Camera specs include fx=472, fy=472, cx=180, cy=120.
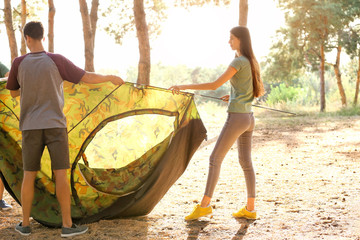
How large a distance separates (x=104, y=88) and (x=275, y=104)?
2030 centimetres

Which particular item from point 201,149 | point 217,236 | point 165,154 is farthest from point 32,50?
point 201,149

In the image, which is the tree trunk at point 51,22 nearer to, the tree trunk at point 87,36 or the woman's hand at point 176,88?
the tree trunk at point 87,36

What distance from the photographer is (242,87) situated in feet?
15.0

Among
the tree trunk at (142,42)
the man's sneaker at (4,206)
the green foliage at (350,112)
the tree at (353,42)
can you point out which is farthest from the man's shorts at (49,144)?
the tree at (353,42)

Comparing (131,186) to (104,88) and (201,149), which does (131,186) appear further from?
(201,149)

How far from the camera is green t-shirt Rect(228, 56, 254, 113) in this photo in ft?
14.9

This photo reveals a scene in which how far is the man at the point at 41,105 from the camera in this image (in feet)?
13.2

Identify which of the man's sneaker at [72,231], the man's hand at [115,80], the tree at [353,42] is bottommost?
the man's sneaker at [72,231]

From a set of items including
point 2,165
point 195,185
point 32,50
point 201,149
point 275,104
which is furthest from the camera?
point 275,104

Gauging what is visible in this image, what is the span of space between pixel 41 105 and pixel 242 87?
1.88 metres

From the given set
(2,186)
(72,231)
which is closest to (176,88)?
(72,231)

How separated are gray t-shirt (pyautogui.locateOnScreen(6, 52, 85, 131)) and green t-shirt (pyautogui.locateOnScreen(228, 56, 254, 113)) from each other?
1617mm

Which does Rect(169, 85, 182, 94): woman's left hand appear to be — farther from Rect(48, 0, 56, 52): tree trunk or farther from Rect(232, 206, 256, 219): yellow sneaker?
Rect(48, 0, 56, 52): tree trunk

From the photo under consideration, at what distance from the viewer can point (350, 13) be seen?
21.4 metres
